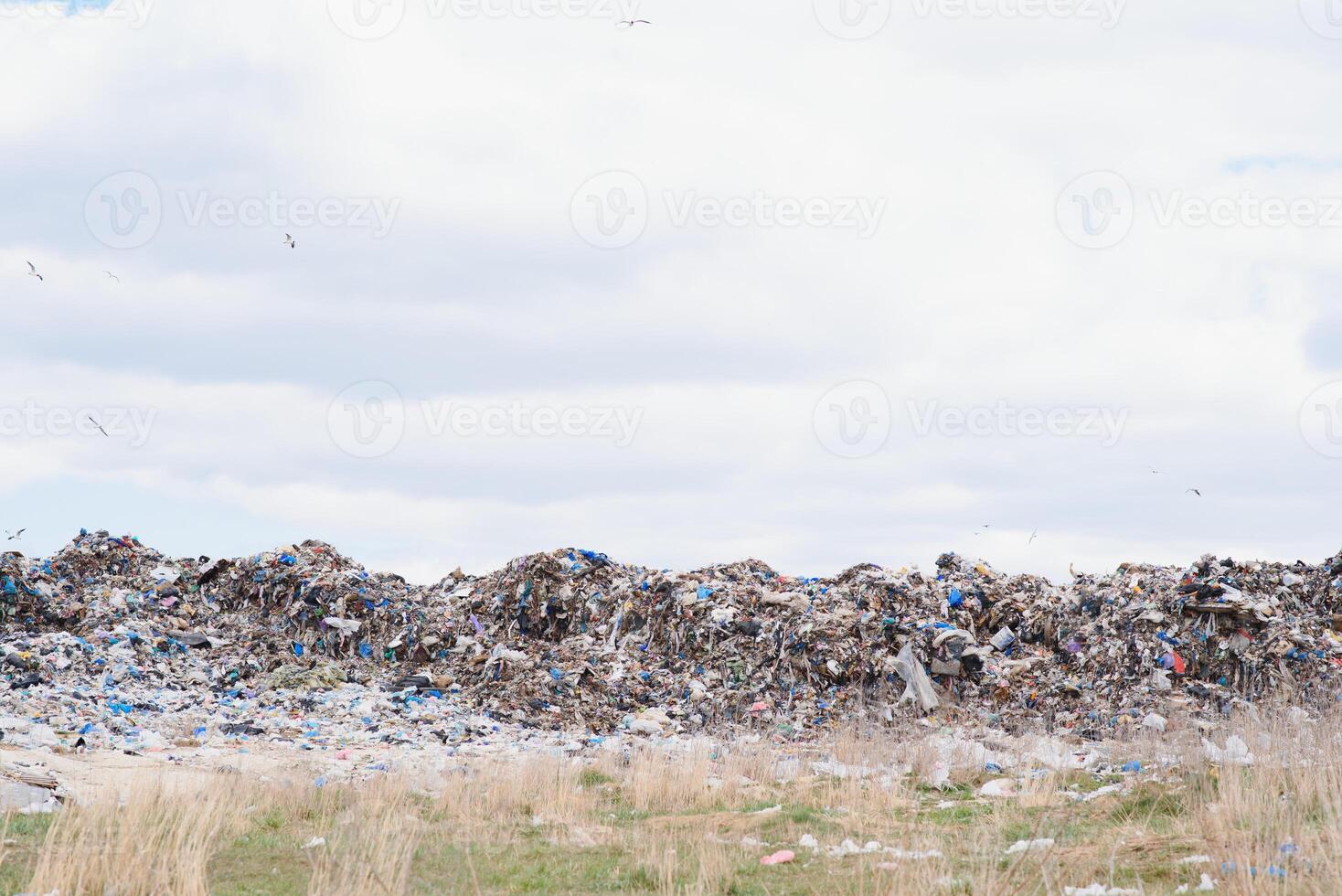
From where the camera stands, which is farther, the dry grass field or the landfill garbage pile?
the landfill garbage pile

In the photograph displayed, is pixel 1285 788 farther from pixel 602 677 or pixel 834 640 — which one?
pixel 602 677

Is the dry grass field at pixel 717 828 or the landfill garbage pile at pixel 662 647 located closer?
the dry grass field at pixel 717 828

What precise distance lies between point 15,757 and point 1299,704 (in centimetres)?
1291

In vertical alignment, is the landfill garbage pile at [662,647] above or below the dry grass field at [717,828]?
above

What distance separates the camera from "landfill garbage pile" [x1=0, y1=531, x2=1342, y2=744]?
13062 mm

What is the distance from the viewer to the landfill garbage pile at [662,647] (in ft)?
42.9

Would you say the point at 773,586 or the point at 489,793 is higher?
the point at 773,586

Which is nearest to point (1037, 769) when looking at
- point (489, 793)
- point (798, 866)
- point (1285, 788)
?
point (1285, 788)

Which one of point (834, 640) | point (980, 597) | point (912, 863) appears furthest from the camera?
point (980, 597)

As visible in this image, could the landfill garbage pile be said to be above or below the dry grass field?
above

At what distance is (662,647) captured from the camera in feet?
51.1

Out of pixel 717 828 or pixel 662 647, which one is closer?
pixel 717 828

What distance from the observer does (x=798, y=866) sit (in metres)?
6.30

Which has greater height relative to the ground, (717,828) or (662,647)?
(662,647)
